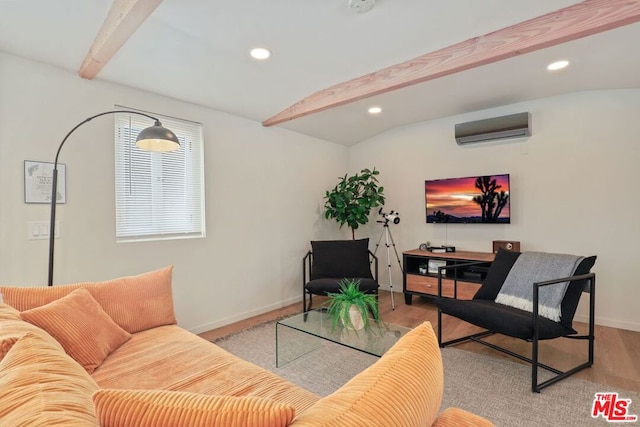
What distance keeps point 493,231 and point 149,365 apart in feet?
12.4

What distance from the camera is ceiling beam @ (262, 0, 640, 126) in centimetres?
186

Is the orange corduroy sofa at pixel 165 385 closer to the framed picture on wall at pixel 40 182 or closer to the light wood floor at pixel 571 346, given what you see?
the framed picture on wall at pixel 40 182

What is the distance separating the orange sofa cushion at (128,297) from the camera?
178 cm

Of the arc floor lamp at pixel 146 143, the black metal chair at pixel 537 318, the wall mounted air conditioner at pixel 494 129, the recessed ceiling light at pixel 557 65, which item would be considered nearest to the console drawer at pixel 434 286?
the black metal chair at pixel 537 318

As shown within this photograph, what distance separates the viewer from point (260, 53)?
2.44 meters

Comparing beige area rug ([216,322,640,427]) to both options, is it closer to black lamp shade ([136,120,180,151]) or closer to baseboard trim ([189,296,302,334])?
baseboard trim ([189,296,302,334])

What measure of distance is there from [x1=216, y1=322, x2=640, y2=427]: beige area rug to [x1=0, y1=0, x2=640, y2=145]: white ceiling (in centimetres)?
236

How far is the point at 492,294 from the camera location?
2842mm

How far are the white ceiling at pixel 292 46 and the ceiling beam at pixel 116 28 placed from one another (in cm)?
7

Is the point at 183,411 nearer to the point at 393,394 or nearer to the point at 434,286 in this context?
the point at 393,394

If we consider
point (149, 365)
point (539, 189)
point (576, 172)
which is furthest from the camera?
point (539, 189)

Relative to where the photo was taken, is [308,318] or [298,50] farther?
[308,318]

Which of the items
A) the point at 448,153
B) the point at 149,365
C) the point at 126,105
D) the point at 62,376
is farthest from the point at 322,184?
the point at 62,376

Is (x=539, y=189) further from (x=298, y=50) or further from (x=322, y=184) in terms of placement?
(x=298, y=50)
